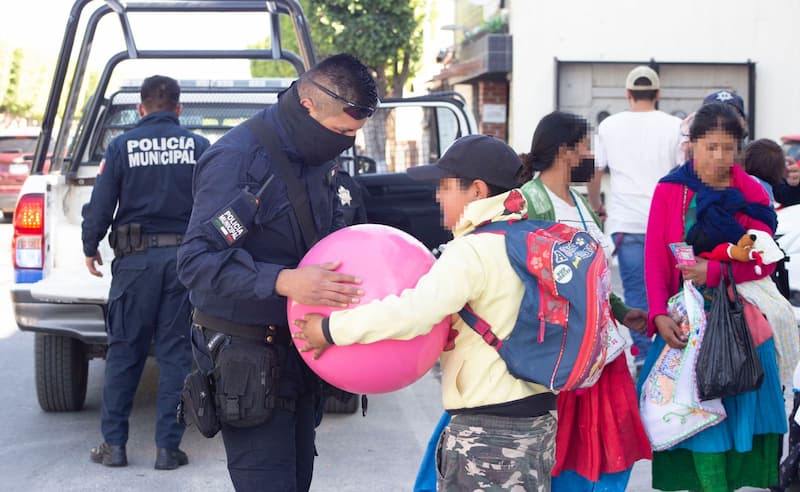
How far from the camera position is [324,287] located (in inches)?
114

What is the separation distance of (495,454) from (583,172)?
1.44 meters

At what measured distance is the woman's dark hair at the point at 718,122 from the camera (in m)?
4.10

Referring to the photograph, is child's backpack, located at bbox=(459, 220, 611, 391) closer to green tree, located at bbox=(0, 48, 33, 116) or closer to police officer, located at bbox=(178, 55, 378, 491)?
police officer, located at bbox=(178, 55, 378, 491)

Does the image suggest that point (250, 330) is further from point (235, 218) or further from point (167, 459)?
point (167, 459)

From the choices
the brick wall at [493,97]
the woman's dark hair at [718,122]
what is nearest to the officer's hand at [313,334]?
the woman's dark hair at [718,122]

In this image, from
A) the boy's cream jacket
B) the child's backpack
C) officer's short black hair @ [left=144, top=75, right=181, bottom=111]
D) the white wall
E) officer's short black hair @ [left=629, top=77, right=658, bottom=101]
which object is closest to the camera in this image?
the boy's cream jacket

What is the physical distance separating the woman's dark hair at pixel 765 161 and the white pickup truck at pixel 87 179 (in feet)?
7.92

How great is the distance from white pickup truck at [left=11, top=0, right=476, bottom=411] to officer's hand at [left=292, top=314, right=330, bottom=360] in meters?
3.31

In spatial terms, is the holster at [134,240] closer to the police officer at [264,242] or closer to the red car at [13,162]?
the police officer at [264,242]

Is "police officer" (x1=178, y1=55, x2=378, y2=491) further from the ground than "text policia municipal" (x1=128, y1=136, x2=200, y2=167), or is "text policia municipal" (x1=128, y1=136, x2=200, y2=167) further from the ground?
"text policia municipal" (x1=128, y1=136, x2=200, y2=167)

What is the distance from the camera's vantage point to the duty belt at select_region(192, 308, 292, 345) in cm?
326

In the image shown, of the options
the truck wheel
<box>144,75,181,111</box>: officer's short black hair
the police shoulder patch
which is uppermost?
A: <box>144,75,181,111</box>: officer's short black hair

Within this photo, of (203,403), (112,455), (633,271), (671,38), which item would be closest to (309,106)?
(203,403)

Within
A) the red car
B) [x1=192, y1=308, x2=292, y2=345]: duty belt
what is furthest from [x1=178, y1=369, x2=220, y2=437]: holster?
the red car
